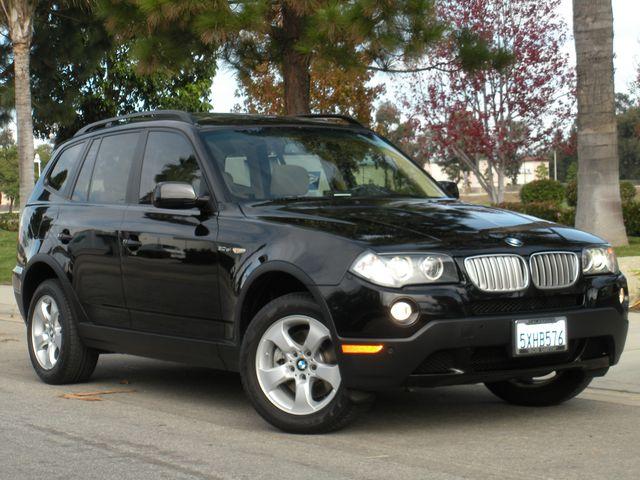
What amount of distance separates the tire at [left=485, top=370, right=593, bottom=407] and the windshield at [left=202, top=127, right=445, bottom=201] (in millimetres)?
1360

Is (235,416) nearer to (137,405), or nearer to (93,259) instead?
(137,405)

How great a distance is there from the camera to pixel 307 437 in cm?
626

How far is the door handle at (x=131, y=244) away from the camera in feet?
24.4

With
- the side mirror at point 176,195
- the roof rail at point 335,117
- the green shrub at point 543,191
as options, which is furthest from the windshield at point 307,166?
the green shrub at point 543,191

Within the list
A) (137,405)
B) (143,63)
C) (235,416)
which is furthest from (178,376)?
(143,63)

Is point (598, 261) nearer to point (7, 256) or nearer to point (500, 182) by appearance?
point (7, 256)

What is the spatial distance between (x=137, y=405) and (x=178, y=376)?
1309 mm

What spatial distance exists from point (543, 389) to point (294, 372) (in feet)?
5.90

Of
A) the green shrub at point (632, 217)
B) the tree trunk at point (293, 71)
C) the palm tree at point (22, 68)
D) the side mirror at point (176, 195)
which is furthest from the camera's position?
the green shrub at point (632, 217)

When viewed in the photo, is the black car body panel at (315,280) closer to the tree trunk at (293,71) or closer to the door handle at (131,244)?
the door handle at (131,244)

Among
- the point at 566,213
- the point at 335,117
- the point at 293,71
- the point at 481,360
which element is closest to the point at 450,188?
the point at 335,117

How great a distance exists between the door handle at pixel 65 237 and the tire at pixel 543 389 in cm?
303

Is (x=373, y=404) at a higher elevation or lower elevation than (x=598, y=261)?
lower

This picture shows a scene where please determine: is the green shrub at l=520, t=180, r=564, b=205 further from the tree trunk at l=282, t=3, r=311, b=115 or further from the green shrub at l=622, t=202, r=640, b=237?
the tree trunk at l=282, t=3, r=311, b=115
